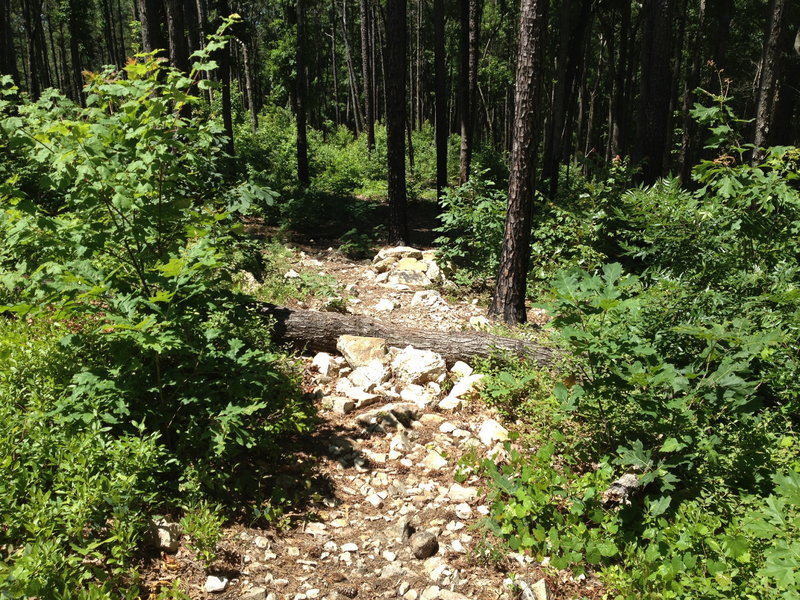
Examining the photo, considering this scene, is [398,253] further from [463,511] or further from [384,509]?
[463,511]

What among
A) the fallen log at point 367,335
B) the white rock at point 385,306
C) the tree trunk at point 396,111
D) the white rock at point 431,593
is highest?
the tree trunk at point 396,111

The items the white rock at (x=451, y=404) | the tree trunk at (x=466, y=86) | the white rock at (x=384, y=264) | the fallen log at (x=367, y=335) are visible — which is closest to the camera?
the white rock at (x=451, y=404)

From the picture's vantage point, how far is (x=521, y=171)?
22.1 feet

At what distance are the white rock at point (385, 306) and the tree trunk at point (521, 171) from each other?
4.74ft

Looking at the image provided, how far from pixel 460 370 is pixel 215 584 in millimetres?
3326

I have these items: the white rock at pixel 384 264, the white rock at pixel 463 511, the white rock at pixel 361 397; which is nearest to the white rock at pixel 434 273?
the white rock at pixel 384 264

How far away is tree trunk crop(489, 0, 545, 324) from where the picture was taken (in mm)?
6488

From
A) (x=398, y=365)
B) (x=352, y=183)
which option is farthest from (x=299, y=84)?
(x=398, y=365)

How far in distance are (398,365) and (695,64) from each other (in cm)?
1728

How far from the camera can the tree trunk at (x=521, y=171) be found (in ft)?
21.3

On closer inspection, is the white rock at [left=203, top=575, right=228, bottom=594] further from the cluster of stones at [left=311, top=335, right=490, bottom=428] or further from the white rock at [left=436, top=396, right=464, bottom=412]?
the white rock at [left=436, top=396, right=464, bottom=412]

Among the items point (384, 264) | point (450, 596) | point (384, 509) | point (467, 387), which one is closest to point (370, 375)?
point (467, 387)

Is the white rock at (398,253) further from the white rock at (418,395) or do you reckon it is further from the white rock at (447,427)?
the white rock at (447,427)

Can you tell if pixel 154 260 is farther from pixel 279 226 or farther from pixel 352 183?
pixel 352 183
